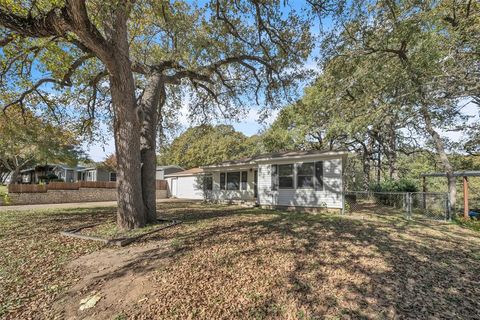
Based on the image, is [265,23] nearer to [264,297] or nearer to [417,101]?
[264,297]

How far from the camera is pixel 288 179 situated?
468 inches

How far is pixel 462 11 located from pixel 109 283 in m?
13.9

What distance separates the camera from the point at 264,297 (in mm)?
3148

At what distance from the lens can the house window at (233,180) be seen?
1564 cm

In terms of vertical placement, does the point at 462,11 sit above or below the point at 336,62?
above

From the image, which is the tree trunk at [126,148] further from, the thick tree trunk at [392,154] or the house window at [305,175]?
the thick tree trunk at [392,154]

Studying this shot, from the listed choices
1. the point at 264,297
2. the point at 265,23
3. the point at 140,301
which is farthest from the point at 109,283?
the point at 265,23

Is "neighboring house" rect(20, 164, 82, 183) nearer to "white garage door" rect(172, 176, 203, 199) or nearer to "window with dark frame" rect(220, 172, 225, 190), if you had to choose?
"white garage door" rect(172, 176, 203, 199)

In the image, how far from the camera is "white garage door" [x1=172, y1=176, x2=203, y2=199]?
2056 centimetres

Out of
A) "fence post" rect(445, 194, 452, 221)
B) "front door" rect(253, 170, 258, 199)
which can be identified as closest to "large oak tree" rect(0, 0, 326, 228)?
"front door" rect(253, 170, 258, 199)

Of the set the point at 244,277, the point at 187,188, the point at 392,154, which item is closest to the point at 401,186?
the point at 392,154

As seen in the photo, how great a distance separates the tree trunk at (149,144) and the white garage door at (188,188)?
497 inches

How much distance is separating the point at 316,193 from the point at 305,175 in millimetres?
1027

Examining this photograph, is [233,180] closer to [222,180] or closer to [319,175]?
[222,180]
